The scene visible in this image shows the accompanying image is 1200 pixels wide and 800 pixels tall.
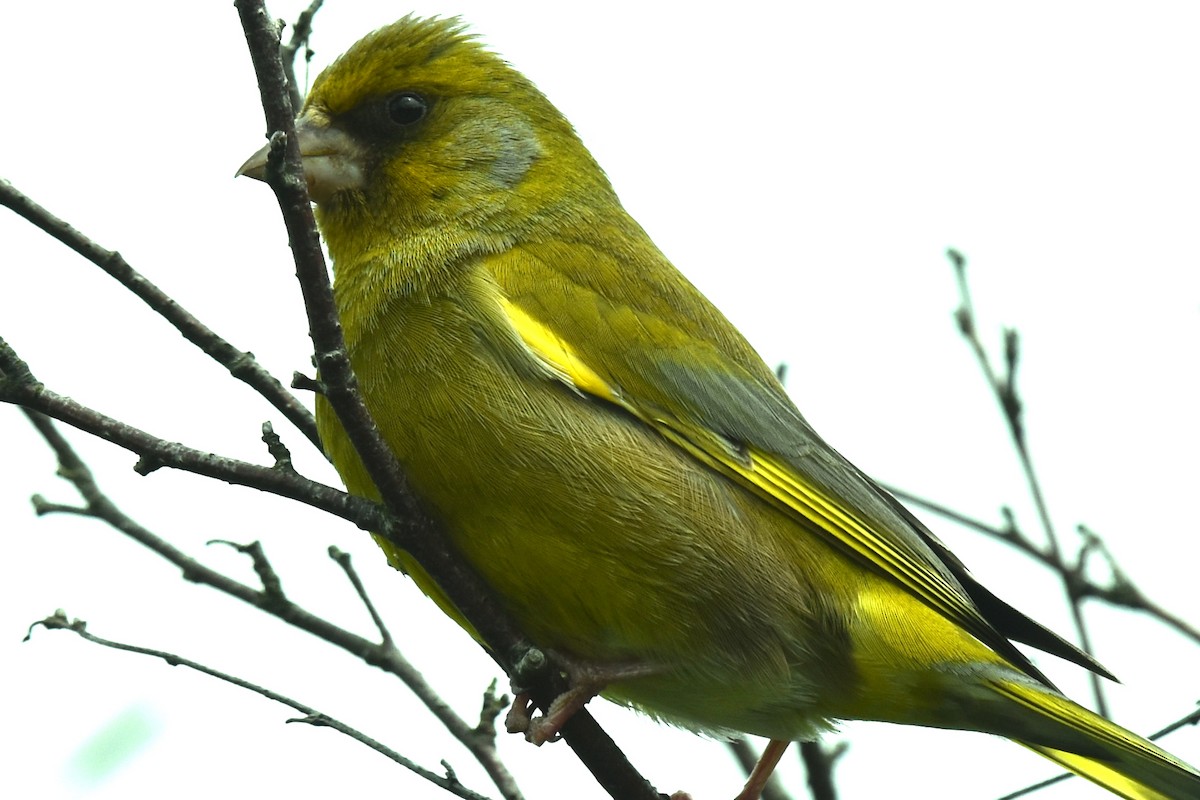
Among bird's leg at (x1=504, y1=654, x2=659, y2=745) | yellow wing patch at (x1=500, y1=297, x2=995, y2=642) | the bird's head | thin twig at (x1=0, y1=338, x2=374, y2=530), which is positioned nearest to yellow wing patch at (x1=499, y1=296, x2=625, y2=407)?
yellow wing patch at (x1=500, y1=297, x2=995, y2=642)

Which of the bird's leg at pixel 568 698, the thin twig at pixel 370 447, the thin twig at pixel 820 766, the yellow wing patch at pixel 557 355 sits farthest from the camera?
the thin twig at pixel 820 766

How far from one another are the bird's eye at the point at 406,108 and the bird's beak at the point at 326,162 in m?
0.22

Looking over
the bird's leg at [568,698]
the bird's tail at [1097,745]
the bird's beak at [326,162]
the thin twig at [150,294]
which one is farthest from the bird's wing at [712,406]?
the thin twig at [150,294]

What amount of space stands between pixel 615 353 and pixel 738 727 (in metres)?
1.21

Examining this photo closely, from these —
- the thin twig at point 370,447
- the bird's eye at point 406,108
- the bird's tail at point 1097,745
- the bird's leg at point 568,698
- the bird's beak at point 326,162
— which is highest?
the bird's eye at point 406,108

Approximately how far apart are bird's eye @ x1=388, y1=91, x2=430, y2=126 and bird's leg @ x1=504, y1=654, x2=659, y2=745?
1968 mm

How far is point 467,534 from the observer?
3.74 meters

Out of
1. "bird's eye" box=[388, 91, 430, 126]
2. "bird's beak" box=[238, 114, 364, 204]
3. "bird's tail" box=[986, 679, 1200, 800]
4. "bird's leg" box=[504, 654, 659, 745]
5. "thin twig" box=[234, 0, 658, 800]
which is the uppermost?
"bird's eye" box=[388, 91, 430, 126]

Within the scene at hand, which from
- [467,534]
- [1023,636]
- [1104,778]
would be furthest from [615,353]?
[1104,778]

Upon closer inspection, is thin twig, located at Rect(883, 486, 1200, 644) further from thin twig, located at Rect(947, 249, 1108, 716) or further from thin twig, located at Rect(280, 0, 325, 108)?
thin twig, located at Rect(280, 0, 325, 108)

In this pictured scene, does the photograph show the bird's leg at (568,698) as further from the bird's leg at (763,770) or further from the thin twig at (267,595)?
the bird's leg at (763,770)

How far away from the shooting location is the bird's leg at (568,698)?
3734mm

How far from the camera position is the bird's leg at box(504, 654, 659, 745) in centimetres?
373

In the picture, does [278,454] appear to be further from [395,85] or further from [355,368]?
[395,85]
